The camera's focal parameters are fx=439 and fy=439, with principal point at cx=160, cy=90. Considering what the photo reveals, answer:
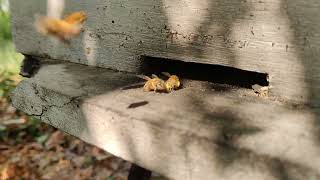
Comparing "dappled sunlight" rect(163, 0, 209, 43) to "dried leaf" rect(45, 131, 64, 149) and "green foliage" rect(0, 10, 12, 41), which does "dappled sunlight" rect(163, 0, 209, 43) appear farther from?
"green foliage" rect(0, 10, 12, 41)

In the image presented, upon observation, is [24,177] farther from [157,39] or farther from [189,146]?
[189,146]

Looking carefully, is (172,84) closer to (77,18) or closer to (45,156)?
(77,18)

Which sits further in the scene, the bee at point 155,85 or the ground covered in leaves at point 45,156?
the ground covered in leaves at point 45,156

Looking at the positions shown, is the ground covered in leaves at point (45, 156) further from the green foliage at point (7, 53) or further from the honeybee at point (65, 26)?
the honeybee at point (65, 26)

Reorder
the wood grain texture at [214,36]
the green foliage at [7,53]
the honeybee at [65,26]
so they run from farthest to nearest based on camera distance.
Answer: the green foliage at [7,53]
the honeybee at [65,26]
the wood grain texture at [214,36]

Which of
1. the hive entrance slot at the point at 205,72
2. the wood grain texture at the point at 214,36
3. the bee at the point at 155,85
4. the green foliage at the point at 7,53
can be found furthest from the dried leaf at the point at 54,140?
the bee at the point at 155,85

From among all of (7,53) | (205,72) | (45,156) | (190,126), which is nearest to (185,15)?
(205,72)
